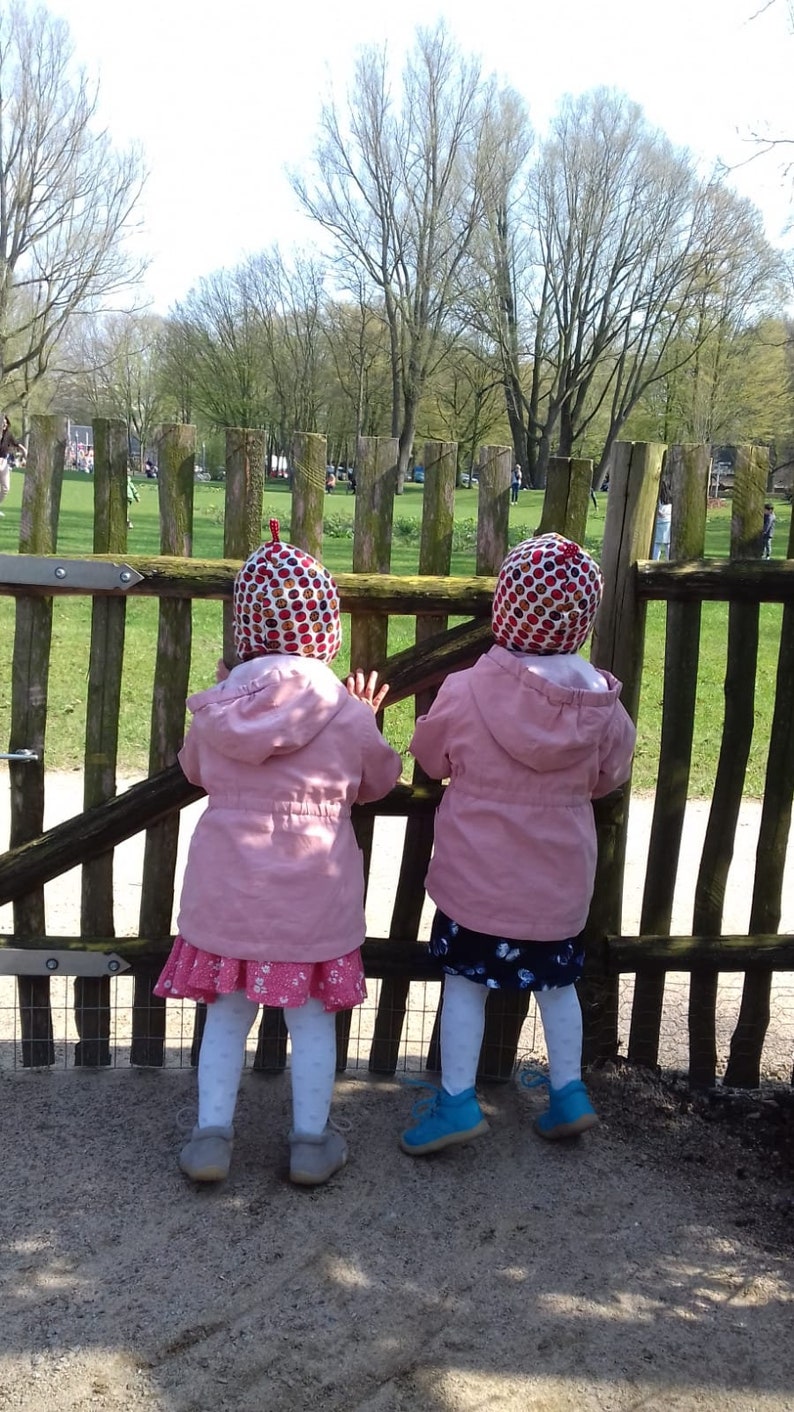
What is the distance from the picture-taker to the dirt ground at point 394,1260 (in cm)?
234

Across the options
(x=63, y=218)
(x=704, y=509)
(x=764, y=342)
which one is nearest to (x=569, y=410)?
(x=764, y=342)

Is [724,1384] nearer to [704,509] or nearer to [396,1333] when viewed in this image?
[396,1333]

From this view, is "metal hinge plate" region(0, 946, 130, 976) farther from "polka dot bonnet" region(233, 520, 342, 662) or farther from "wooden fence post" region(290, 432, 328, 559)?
"wooden fence post" region(290, 432, 328, 559)

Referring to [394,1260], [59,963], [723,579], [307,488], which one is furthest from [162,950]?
[723,579]

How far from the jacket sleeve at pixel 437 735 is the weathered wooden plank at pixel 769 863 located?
1076 millimetres

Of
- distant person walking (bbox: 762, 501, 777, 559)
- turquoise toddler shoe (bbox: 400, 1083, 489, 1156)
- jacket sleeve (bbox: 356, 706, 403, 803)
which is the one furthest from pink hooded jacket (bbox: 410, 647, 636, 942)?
distant person walking (bbox: 762, 501, 777, 559)

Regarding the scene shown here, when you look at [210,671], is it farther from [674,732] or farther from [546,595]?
[546,595]

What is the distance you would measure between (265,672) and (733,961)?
5.74 feet

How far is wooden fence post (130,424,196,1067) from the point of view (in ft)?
10.8

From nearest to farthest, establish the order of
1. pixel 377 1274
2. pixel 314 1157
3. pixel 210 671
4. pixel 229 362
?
pixel 377 1274 → pixel 314 1157 → pixel 210 671 → pixel 229 362

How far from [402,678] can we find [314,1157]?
135 centimetres

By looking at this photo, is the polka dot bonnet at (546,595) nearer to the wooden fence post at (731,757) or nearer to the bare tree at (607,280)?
the wooden fence post at (731,757)

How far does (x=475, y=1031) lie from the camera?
3.11 m

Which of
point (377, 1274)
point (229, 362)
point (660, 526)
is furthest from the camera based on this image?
point (229, 362)
